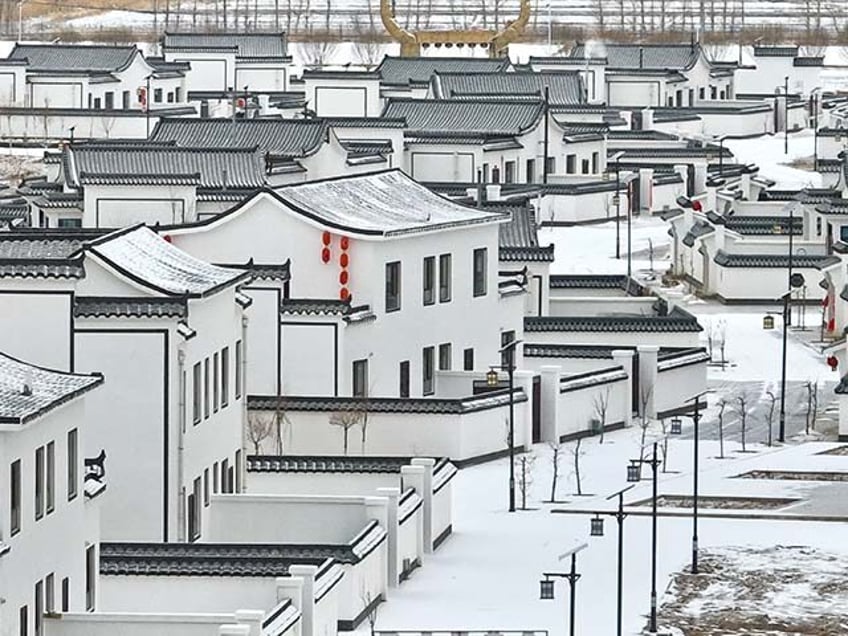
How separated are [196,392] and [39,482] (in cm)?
789

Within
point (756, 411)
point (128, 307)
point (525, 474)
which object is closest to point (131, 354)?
point (128, 307)

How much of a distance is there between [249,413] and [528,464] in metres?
3.93

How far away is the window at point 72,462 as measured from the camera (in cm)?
2791

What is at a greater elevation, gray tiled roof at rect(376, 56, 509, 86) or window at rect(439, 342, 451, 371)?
gray tiled roof at rect(376, 56, 509, 86)

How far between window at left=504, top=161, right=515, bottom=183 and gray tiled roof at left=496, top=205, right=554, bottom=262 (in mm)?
21303

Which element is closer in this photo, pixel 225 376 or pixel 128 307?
pixel 128 307

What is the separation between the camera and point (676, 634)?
31219 millimetres

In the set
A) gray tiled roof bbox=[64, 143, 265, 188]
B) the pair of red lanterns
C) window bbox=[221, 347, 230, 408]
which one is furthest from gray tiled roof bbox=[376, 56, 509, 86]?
window bbox=[221, 347, 230, 408]

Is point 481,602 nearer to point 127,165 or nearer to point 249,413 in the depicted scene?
point 249,413

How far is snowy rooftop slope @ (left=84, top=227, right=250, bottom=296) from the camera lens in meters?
34.3

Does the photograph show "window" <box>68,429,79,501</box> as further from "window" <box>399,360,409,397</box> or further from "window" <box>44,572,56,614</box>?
"window" <box>399,360,409,397</box>

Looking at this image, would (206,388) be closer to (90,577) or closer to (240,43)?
(90,577)

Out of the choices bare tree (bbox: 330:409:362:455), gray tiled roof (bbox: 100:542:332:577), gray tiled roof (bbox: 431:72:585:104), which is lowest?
bare tree (bbox: 330:409:362:455)

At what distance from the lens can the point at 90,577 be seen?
1129 inches
